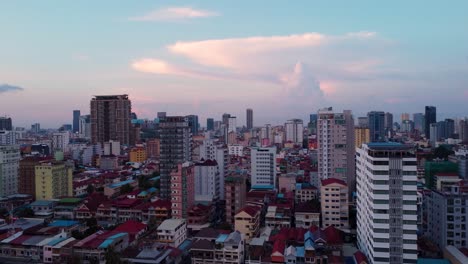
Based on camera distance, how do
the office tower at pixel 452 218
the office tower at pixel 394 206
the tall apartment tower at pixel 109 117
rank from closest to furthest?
the office tower at pixel 394 206, the office tower at pixel 452 218, the tall apartment tower at pixel 109 117

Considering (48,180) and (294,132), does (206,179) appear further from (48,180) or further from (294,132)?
(294,132)

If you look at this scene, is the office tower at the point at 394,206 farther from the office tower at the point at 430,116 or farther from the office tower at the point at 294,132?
the office tower at the point at 430,116

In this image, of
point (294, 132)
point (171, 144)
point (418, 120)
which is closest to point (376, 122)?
point (294, 132)

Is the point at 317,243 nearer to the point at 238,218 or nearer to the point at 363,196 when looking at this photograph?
the point at 363,196

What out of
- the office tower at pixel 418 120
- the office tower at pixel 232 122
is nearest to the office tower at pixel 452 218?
the office tower at pixel 232 122

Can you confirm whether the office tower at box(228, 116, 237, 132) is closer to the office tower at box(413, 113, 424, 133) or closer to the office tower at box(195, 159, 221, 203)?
the office tower at box(413, 113, 424, 133)

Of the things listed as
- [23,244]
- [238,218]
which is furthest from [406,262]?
[23,244]
